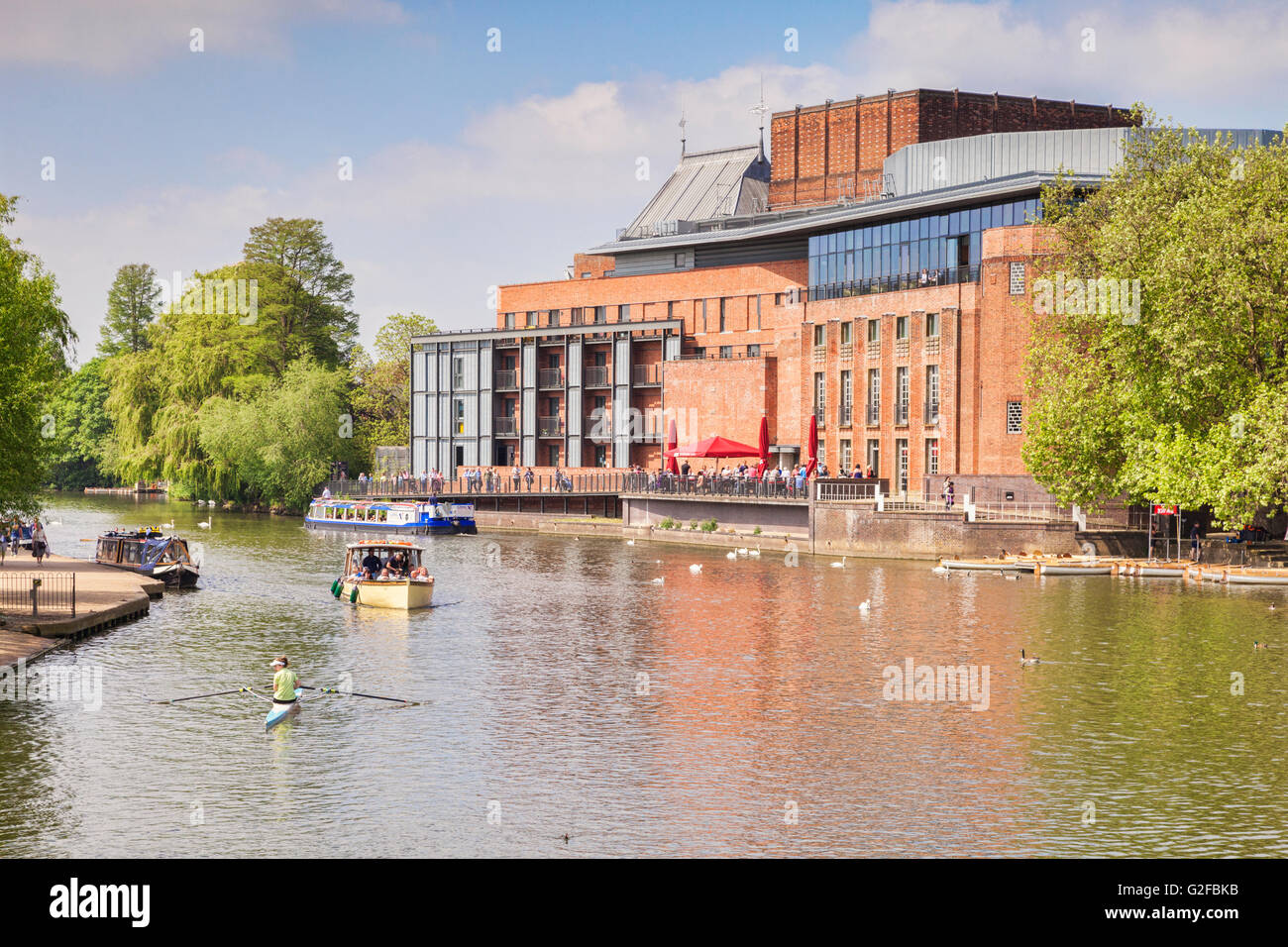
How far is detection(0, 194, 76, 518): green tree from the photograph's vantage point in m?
35.5

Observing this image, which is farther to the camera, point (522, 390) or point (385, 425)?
point (385, 425)

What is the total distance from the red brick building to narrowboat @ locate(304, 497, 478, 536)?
1366cm

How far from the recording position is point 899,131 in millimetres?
93375

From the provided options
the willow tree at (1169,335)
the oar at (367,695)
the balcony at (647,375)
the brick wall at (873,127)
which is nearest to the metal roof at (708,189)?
the brick wall at (873,127)

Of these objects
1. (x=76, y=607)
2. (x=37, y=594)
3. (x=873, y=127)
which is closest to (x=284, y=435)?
(x=873, y=127)

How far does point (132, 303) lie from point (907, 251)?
360 feet

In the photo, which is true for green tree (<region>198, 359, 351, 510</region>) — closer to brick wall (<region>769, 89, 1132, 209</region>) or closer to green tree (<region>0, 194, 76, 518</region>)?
brick wall (<region>769, 89, 1132, 209</region>)

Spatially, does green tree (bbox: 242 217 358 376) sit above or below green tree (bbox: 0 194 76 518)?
above

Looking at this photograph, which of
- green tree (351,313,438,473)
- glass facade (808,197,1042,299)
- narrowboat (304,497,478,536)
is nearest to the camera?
glass facade (808,197,1042,299)

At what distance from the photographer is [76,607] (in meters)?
39.0

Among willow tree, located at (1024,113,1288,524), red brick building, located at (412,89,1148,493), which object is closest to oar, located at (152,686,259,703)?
willow tree, located at (1024,113,1288,524)

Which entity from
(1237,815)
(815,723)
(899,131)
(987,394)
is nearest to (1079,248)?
(987,394)

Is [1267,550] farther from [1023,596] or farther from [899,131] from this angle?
[899,131]
